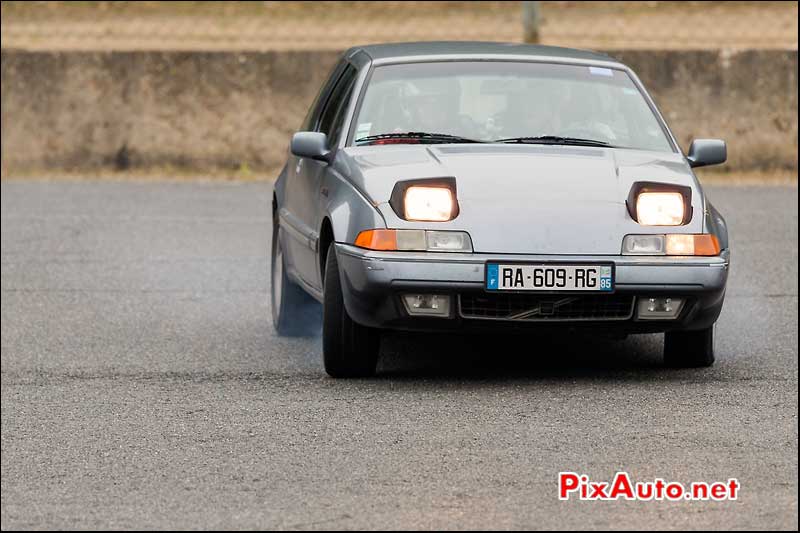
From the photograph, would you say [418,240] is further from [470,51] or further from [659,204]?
[470,51]

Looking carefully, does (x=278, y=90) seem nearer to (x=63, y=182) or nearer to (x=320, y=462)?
(x=63, y=182)

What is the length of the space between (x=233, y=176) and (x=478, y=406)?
10.0m

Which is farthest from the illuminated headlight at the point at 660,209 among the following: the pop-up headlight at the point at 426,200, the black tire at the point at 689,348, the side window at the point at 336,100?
the side window at the point at 336,100

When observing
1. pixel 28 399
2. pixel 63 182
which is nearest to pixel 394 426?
pixel 28 399

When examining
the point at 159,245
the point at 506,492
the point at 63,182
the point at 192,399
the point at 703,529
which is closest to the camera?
the point at 703,529

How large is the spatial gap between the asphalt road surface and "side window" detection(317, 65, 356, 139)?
3.46 ft

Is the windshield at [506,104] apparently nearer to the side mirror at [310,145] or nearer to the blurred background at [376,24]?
the side mirror at [310,145]

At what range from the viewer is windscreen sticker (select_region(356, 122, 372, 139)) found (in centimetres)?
781

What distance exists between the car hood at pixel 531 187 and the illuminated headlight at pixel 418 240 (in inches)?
1.1

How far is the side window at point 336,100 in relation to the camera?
328 inches

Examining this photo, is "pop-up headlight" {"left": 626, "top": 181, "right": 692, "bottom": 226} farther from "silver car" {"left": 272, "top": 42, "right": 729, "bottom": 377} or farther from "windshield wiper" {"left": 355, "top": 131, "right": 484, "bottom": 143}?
"windshield wiper" {"left": 355, "top": 131, "right": 484, "bottom": 143}

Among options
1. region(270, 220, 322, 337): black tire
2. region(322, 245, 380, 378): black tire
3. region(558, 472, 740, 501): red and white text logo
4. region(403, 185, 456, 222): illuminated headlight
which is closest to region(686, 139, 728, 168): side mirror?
region(403, 185, 456, 222): illuminated headlight

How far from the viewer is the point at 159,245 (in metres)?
12.1

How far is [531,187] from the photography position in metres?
6.99
